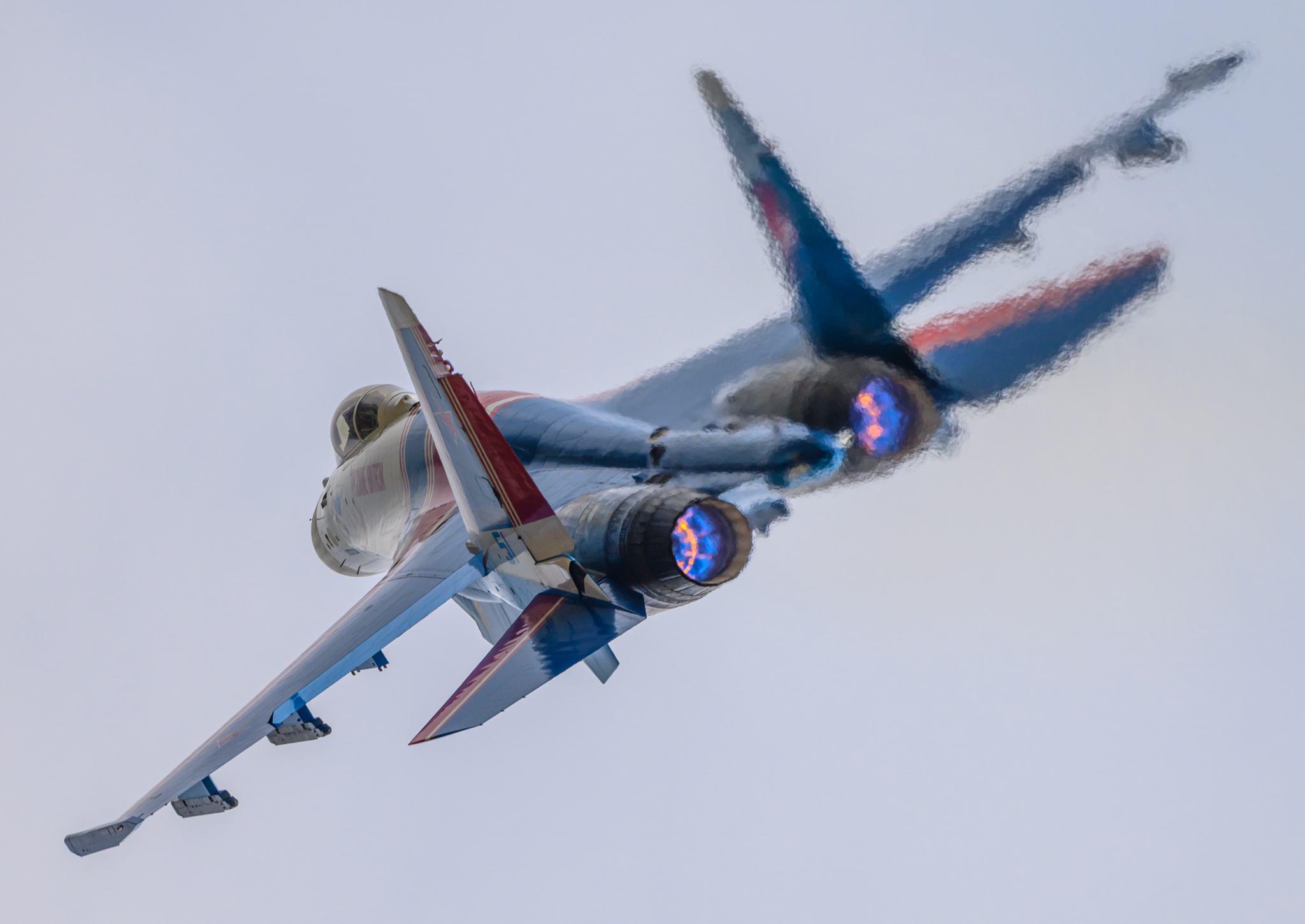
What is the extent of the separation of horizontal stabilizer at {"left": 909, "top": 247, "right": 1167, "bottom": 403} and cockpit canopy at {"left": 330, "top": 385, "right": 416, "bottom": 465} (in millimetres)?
7197

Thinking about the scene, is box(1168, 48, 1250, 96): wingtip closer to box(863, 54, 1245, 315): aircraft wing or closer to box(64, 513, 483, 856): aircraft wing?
box(863, 54, 1245, 315): aircraft wing

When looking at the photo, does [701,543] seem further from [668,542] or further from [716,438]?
[716,438]

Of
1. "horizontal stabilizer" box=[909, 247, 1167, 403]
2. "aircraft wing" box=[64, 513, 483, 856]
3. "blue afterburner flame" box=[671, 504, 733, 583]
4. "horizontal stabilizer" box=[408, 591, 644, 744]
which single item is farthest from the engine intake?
"horizontal stabilizer" box=[909, 247, 1167, 403]

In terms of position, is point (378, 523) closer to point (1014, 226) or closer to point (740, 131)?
point (740, 131)

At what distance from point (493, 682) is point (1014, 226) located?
6506 millimetres

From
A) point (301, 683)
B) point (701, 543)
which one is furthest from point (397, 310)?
point (301, 683)

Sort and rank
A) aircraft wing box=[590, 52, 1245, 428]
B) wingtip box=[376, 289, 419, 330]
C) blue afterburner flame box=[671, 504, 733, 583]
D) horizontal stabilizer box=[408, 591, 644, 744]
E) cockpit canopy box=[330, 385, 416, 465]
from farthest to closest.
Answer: cockpit canopy box=[330, 385, 416, 465] → aircraft wing box=[590, 52, 1245, 428] → blue afterburner flame box=[671, 504, 733, 583] → wingtip box=[376, 289, 419, 330] → horizontal stabilizer box=[408, 591, 644, 744]

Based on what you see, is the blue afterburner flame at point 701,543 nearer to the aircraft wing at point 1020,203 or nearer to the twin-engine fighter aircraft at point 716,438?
the twin-engine fighter aircraft at point 716,438

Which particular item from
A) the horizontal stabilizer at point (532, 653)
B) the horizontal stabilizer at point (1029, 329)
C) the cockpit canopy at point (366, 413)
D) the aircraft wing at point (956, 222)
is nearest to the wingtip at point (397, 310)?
the horizontal stabilizer at point (532, 653)

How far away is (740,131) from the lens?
952 cm

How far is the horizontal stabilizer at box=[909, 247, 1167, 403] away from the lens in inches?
376

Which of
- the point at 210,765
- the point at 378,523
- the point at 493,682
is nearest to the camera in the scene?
the point at 493,682

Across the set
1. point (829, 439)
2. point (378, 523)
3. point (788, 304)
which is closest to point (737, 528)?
point (829, 439)

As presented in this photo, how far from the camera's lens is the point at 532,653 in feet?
25.8
